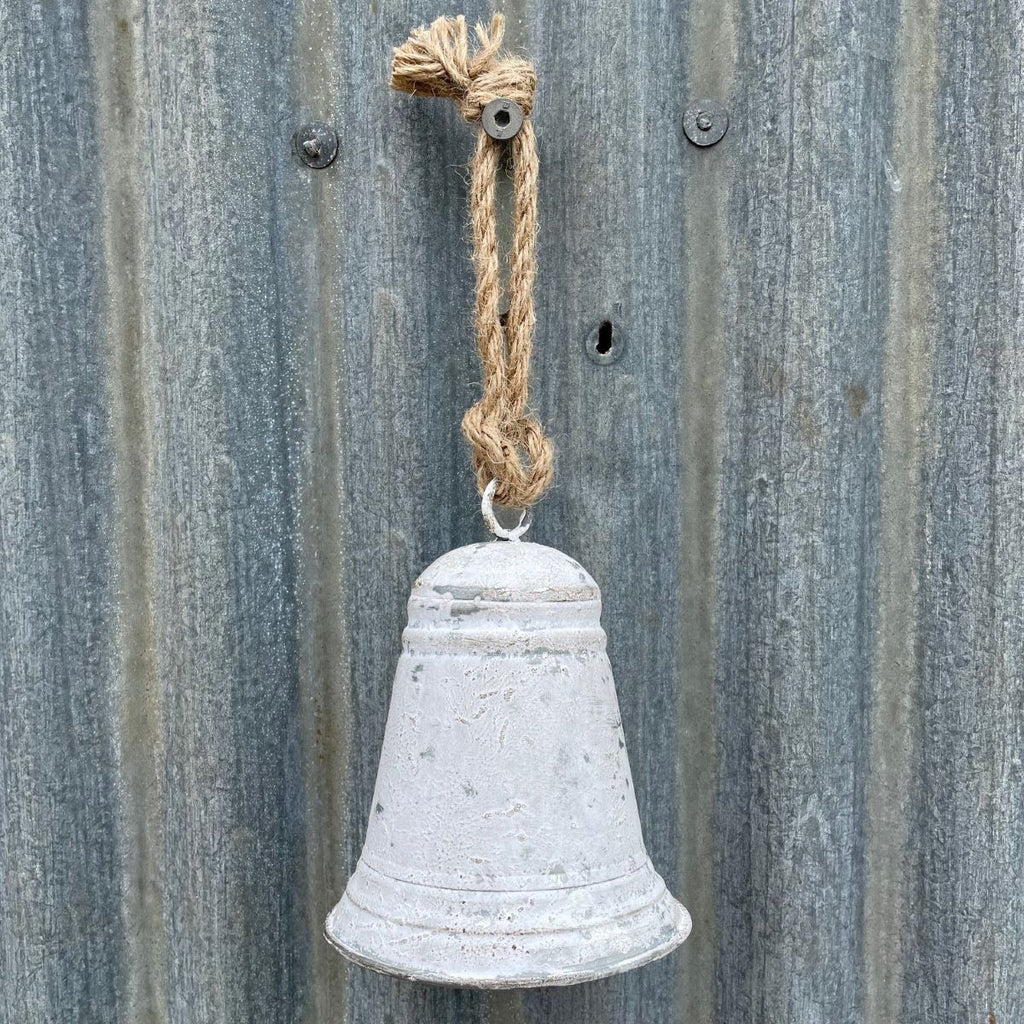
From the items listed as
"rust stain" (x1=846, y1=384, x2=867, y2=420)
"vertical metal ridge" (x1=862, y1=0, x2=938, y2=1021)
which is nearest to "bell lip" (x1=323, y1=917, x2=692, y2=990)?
"vertical metal ridge" (x1=862, y1=0, x2=938, y2=1021)

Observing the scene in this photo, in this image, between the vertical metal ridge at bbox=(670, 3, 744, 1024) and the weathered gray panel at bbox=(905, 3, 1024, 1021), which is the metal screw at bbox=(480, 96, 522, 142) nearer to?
the vertical metal ridge at bbox=(670, 3, 744, 1024)

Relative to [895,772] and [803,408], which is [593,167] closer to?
[803,408]

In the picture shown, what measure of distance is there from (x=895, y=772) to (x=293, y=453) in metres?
0.65

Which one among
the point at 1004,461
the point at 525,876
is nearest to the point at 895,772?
the point at 1004,461

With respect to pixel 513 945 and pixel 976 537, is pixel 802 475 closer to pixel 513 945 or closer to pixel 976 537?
pixel 976 537

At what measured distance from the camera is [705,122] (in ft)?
3.19

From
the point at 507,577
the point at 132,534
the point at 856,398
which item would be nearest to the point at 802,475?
the point at 856,398

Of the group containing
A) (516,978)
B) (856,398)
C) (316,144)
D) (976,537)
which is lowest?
(516,978)

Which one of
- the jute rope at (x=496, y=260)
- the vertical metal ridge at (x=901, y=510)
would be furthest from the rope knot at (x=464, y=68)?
the vertical metal ridge at (x=901, y=510)

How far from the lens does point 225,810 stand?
0.97 m

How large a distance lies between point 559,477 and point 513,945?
0.42m

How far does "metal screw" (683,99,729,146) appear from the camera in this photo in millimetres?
971

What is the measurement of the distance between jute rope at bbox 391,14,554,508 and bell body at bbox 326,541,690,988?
0.08 meters

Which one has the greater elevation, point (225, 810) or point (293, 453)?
point (293, 453)
